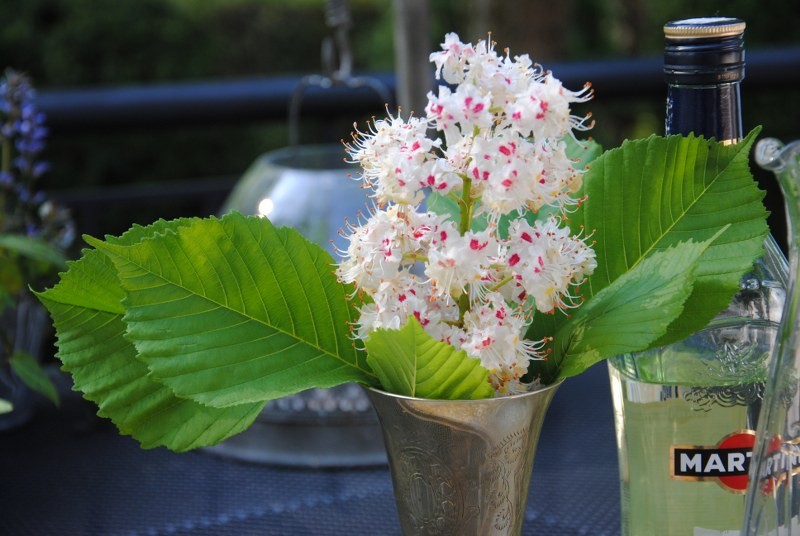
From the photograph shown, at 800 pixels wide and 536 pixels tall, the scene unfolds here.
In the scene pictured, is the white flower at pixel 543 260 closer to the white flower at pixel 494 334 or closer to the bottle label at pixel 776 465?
the white flower at pixel 494 334

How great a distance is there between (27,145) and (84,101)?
728 mm

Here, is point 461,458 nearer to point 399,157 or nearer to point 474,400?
point 474,400

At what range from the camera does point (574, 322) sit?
535 millimetres

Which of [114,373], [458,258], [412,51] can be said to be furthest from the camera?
[412,51]

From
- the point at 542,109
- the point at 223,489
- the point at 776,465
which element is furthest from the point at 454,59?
the point at 223,489

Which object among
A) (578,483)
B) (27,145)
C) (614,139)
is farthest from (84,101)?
(614,139)

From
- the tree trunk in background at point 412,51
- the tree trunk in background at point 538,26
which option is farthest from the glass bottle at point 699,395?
the tree trunk in background at point 538,26

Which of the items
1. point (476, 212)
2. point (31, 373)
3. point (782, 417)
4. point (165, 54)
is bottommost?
point (31, 373)

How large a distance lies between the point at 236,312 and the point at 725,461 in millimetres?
309

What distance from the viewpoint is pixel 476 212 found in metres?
0.51

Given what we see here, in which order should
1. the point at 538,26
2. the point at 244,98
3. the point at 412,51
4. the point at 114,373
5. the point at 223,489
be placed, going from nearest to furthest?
1. the point at 114,373
2. the point at 223,489
3. the point at 412,51
4. the point at 244,98
5. the point at 538,26

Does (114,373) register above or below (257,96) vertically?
below

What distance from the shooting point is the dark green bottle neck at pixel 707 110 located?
1.96 ft

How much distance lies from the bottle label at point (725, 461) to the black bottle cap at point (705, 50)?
0.22 meters
